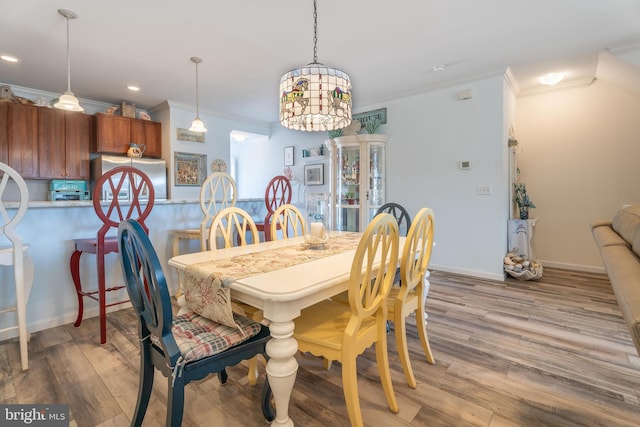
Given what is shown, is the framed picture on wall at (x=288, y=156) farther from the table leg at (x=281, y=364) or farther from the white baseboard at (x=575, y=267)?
the table leg at (x=281, y=364)

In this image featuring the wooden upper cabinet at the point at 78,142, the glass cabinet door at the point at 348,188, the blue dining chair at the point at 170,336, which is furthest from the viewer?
the glass cabinet door at the point at 348,188

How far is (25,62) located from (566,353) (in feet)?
17.7

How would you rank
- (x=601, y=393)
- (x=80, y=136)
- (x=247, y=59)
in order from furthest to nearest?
(x=80, y=136)
(x=247, y=59)
(x=601, y=393)

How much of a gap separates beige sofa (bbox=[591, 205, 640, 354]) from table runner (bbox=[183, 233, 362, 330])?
1.18m

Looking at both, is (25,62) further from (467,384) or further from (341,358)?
(467,384)

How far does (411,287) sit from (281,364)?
84 cm

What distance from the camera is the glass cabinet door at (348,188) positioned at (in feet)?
14.6

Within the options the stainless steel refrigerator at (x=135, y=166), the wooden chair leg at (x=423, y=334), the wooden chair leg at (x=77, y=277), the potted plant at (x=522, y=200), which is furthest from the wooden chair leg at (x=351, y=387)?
the stainless steel refrigerator at (x=135, y=166)

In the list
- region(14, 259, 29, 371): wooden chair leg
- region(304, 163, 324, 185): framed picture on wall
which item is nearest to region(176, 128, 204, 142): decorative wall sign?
region(304, 163, 324, 185): framed picture on wall

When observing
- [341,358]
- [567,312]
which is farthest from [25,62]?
[567,312]

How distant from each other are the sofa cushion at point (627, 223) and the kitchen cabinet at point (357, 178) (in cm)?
285

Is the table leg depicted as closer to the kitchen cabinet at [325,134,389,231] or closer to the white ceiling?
the white ceiling

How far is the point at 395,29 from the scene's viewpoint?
2.57 metres

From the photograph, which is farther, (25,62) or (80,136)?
(80,136)
